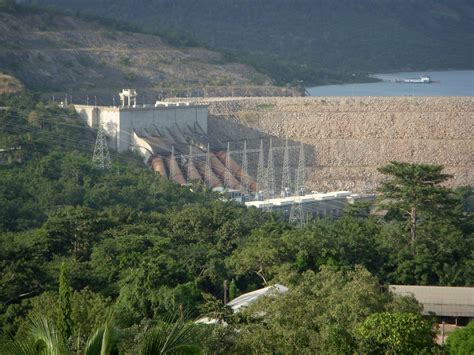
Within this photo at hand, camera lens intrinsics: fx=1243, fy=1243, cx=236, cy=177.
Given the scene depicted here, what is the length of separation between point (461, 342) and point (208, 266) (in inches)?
365

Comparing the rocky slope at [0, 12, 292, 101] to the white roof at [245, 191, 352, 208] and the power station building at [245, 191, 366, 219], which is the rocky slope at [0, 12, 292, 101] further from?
the power station building at [245, 191, 366, 219]

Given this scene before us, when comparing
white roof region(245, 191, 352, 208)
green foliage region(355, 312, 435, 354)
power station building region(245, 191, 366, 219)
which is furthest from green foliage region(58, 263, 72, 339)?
white roof region(245, 191, 352, 208)

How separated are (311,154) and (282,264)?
36018 millimetres

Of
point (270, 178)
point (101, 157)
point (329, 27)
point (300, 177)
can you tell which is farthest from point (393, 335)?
point (329, 27)

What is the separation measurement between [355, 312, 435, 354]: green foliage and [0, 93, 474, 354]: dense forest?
0.09 feet

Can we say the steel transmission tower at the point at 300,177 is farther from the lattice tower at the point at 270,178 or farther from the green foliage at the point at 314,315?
the green foliage at the point at 314,315

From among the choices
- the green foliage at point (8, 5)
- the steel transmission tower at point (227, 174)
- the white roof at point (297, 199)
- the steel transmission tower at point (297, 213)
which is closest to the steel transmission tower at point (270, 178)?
the white roof at point (297, 199)

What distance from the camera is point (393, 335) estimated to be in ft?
64.5

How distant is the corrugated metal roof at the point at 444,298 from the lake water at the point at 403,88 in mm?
60518

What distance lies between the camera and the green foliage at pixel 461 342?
20.5 meters

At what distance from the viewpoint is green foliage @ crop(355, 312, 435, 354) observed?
63.9 feet

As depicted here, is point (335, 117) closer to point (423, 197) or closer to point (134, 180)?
point (134, 180)

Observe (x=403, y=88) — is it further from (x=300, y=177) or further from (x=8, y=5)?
(x=300, y=177)

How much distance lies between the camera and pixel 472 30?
15150 cm
